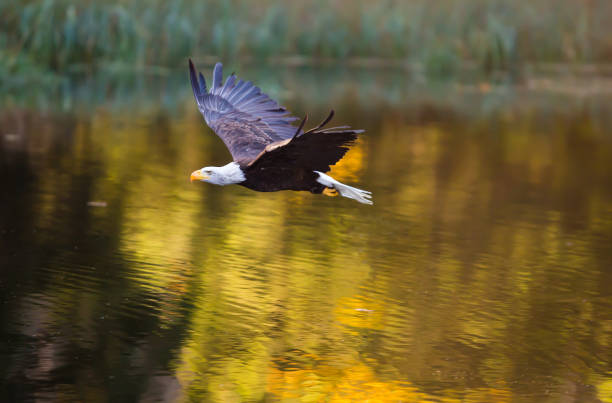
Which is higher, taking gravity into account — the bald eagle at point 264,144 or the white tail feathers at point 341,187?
the bald eagle at point 264,144

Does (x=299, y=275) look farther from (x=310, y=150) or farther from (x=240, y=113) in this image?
(x=310, y=150)

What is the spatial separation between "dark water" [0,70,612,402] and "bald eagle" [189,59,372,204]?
3.01 ft

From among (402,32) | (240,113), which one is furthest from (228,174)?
(402,32)

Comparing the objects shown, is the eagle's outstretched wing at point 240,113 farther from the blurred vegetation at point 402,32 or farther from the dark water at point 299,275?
the blurred vegetation at point 402,32

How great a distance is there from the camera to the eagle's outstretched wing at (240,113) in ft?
25.3

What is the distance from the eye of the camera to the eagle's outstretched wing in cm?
770

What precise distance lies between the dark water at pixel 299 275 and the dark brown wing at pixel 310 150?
1.08 metres

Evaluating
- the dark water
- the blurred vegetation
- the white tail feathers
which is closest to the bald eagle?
the white tail feathers

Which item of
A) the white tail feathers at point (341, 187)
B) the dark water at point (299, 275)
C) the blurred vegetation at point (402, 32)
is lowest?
the dark water at point (299, 275)

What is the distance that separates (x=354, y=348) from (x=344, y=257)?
7.88 ft

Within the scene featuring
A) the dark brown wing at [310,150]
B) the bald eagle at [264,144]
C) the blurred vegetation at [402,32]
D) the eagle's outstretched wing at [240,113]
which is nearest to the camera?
the dark brown wing at [310,150]

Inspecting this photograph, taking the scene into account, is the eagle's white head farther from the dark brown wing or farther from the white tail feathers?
the white tail feathers

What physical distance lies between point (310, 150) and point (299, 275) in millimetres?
2098

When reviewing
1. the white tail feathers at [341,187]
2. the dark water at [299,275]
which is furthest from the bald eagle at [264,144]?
the dark water at [299,275]
